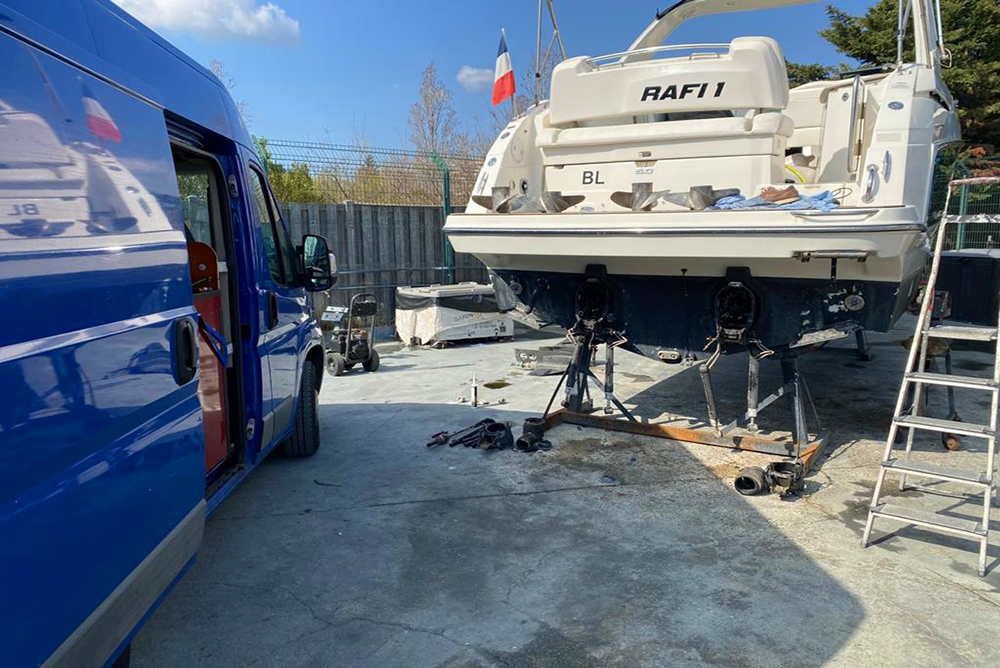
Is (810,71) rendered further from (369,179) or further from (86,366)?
(86,366)

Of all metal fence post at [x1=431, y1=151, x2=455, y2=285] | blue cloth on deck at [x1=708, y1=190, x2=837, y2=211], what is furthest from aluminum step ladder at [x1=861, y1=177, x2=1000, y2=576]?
metal fence post at [x1=431, y1=151, x2=455, y2=285]

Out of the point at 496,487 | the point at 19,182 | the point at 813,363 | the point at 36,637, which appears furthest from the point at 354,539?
the point at 813,363

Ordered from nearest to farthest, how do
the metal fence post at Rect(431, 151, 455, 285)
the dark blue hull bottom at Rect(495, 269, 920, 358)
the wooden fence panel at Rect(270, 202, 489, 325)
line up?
the dark blue hull bottom at Rect(495, 269, 920, 358) → the wooden fence panel at Rect(270, 202, 489, 325) → the metal fence post at Rect(431, 151, 455, 285)

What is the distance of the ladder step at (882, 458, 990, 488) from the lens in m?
3.40

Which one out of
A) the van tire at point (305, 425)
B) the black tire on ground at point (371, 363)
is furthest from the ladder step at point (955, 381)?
the black tire on ground at point (371, 363)

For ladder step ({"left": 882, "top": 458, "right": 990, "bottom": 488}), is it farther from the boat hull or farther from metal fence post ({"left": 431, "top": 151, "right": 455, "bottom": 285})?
metal fence post ({"left": 431, "top": 151, "right": 455, "bottom": 285})

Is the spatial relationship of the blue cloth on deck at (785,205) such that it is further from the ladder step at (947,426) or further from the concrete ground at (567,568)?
the concrete ground at (567,568)

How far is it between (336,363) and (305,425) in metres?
3.08

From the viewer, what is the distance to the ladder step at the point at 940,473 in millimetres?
3404

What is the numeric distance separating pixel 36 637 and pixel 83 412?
0.55 m

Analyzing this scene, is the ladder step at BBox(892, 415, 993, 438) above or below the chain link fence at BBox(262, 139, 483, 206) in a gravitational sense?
below

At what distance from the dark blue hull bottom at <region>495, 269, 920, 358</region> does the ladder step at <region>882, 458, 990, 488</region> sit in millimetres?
1330

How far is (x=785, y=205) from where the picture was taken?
4141mm

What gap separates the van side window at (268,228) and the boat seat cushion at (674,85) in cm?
248
